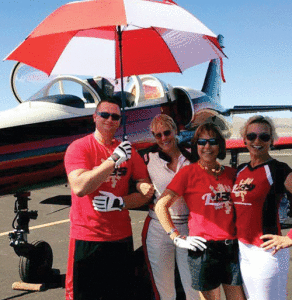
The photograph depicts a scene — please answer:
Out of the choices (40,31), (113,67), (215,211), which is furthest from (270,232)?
(113,67)

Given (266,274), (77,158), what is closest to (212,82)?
(77,158)

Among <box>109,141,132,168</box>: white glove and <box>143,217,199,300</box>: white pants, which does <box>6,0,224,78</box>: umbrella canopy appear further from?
<box>143,217,199,300</box>: white pants

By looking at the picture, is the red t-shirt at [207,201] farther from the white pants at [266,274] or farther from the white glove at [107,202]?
the white glove at [107,202]

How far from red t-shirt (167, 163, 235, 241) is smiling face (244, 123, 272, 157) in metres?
0.31

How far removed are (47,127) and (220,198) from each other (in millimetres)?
2589

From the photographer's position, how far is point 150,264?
2.86 m

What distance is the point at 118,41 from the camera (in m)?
3.86

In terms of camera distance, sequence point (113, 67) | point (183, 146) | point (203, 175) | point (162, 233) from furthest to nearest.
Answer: point (113, 67) → point (183, 146) → point (162, 233) → point (203, 175)

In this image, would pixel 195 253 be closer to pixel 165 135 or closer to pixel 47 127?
pixel 165 135

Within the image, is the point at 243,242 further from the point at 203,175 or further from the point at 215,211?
the point at 203,175

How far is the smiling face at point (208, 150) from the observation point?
260 cm

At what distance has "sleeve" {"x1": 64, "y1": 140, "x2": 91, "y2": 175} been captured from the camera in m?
2.48

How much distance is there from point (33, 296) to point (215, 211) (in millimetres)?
2930

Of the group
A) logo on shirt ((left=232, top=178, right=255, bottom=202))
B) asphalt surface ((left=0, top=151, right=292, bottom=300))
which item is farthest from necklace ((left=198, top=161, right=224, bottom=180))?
asphalt surface ((left=0, top=151, right=292, bottom=300))
